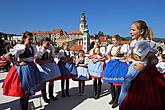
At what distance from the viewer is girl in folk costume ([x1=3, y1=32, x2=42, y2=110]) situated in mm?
3373

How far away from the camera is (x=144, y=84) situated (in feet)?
7.51

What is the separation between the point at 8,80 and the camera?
3.44 meters

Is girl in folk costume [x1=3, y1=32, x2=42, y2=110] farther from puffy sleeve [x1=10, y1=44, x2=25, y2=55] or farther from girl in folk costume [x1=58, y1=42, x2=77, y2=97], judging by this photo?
girl in folk costume [x1=58, y1=42, x2=77, y2=97]

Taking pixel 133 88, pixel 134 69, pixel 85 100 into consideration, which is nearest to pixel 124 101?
pixel 133 88

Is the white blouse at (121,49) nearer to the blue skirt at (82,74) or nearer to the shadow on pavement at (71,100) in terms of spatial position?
the blue skirt at (82,74)

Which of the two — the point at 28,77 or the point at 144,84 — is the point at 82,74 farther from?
the point at 144,84

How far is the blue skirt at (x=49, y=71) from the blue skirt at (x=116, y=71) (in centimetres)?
107

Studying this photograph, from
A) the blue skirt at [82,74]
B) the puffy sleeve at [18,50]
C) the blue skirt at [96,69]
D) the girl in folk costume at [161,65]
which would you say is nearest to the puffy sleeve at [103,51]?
the blue skirt at [96,69]

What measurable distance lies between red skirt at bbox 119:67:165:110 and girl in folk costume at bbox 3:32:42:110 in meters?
1.68

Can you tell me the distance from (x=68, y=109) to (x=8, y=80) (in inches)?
53.0

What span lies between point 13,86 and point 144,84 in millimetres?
2064

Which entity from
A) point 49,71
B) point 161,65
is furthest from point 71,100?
point 161,65

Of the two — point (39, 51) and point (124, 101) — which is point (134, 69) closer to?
point (124, 101)

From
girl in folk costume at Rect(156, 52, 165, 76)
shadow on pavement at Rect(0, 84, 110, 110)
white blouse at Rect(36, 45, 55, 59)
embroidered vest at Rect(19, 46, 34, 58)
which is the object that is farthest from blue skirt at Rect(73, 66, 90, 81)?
embroidered vest at Rect(19, 46, 34, 58)
